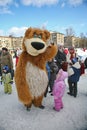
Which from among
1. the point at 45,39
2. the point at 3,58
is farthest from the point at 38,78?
the point at 3,58

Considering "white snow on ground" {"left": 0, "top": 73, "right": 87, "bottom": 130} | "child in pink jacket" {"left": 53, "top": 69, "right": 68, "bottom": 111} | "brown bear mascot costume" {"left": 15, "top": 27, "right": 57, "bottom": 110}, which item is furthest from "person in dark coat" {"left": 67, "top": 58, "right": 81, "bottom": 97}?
"brown bear mascot costume" {"left": 15, "top": 27, "right": 57, "bottom": 110}

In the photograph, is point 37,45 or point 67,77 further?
point 67,77

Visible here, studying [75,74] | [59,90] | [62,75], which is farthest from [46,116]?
[75,74]

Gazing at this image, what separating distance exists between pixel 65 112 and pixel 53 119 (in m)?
0.44

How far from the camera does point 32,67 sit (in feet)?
14.6

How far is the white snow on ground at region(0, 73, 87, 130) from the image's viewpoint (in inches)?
155

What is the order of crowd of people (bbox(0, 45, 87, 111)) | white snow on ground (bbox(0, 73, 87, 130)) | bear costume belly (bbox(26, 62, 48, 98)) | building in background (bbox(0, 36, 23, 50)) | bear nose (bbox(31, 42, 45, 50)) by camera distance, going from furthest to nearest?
building in background (bbox(0, 36, 23, 50)), crowd of people (bbox(0, 45, 87, 111)), bear costume belly (bbox(26, 62, 48, 98)), bear nose (bbox(31, 42, 45, 50)), white snow on ground (bbox(0, 73, 87, 130))

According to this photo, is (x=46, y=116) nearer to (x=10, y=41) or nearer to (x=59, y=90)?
(x=59, y=90)

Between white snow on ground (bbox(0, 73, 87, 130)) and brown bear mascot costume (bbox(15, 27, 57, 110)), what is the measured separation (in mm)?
342

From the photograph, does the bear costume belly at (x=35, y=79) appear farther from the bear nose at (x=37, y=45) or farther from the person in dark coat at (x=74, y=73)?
the person in dark coat at (x=74, y=73)

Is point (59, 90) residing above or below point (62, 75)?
below

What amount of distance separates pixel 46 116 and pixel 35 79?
828 mm

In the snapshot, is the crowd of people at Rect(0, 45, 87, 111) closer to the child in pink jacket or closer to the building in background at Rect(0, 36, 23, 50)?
the child in pink jacket

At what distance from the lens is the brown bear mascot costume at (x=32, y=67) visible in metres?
4.33
